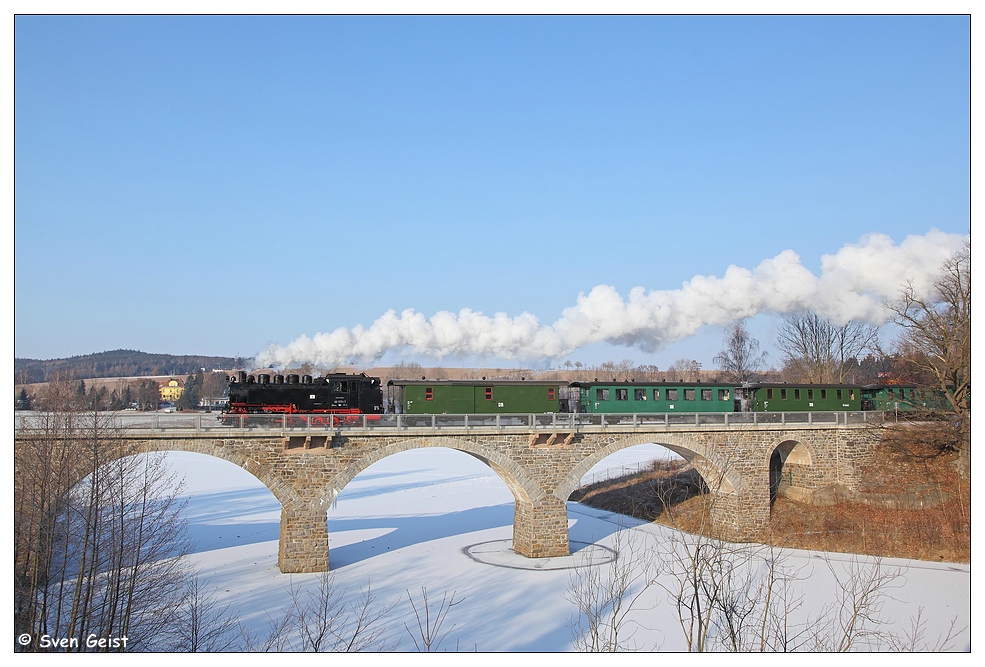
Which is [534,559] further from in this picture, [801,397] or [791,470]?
[801,397]

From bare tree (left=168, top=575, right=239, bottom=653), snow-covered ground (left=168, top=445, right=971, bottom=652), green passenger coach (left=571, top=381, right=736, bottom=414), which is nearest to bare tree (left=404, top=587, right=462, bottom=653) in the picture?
snow-covered ground (left=168, top=445, right=971, bottom=652)

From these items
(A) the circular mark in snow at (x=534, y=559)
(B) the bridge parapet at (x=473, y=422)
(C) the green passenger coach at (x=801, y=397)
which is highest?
(C) the green passenger coach at (x=801, y=397)

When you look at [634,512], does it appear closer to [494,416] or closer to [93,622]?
[494,416]

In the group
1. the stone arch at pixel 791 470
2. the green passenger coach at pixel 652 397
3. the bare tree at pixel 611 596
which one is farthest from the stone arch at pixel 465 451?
the stone arch at pixel 791 470

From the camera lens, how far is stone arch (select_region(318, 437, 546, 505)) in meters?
30.9

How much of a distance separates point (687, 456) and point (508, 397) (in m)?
9.93

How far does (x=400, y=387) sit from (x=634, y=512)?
18.3m

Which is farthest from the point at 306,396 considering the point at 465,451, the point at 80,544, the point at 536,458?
the point at 80,544

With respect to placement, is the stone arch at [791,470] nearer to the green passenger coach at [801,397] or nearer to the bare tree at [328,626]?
the green passenger coach at [801,397]

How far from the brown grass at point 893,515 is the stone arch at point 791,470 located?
637mm

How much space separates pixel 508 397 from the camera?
37.0 m

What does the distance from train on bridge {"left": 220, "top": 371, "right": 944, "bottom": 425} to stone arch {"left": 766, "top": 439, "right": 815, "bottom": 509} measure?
263cm

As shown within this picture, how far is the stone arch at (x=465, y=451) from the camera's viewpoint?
30.9 meters
